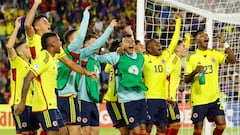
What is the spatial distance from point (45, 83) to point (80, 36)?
1360mm

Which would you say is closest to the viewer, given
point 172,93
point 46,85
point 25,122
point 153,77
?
point 46,85

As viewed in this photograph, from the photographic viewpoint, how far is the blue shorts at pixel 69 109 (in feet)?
38.0

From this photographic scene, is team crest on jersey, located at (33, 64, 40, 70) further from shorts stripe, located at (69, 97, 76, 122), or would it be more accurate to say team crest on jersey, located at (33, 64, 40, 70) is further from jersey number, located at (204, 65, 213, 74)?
jersey number, located at (204, 65, 213, 74)

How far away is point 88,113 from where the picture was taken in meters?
12.0

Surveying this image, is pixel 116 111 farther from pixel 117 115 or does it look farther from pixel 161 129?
pixel 161 129

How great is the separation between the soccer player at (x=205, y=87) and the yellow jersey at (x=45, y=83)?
3731mm

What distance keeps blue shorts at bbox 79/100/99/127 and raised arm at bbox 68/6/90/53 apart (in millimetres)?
1000

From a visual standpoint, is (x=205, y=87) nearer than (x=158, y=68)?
No

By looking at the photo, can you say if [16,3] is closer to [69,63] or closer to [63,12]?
[63,12]

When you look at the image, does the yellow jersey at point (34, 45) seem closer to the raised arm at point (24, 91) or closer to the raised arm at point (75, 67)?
the raised arm at point (75, 67)

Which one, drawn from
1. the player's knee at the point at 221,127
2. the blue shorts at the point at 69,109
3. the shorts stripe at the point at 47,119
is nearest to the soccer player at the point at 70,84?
the blue shorts at the point at 69,109

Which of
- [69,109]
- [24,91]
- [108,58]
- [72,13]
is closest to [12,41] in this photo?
[24,91]

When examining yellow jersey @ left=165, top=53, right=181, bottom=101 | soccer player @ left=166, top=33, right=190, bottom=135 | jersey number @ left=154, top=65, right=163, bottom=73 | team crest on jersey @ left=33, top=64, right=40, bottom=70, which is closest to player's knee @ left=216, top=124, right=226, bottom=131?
soccer player @ left=166, top=33, right=190, bottom=135

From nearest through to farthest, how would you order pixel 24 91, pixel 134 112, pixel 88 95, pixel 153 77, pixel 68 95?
pixel 24 91
pixel 68 95
pixel 88 95
pixel 134 112
pixel 153 77
